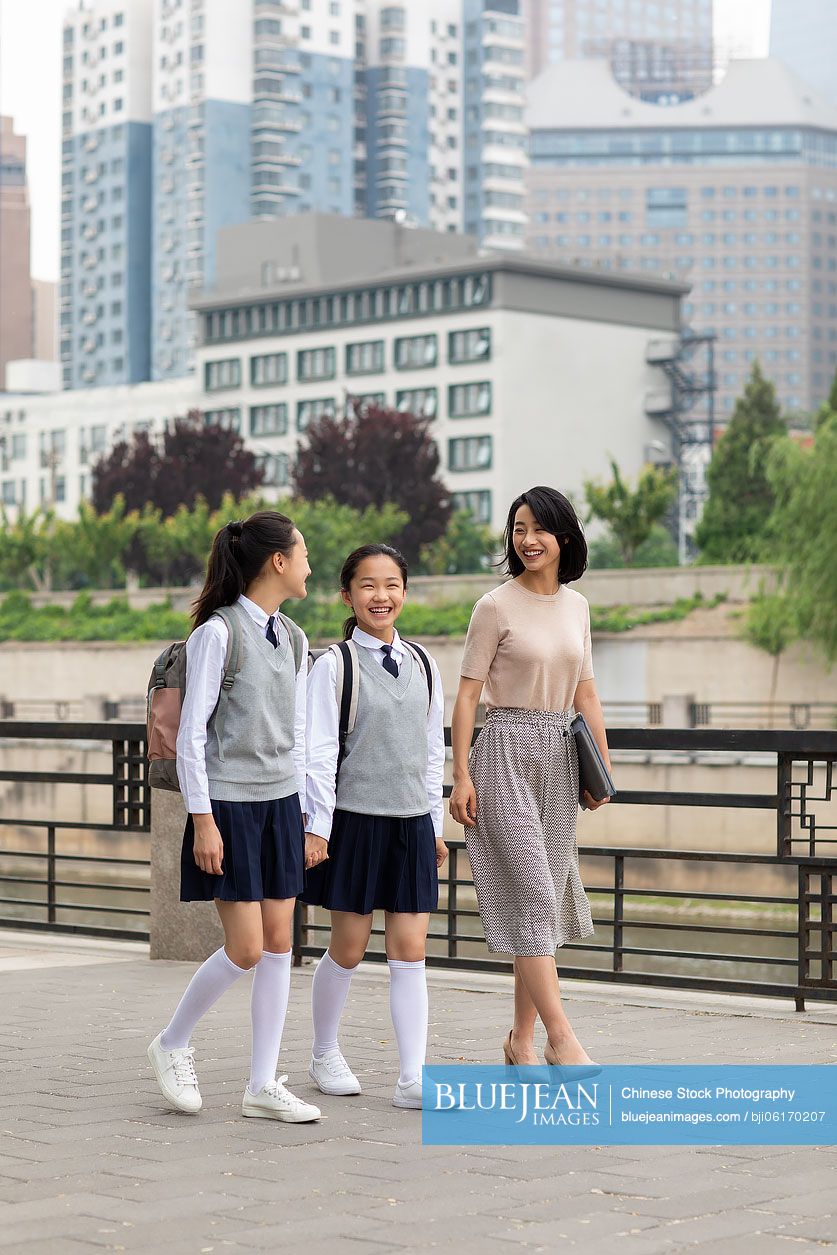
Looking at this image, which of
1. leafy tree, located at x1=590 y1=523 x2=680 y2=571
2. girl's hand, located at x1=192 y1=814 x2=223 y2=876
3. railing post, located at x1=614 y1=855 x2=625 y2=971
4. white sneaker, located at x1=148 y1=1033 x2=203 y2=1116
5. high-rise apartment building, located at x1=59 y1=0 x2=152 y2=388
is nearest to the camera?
girl's hand, located at x1=192 y1=814 x2=223 y2=876

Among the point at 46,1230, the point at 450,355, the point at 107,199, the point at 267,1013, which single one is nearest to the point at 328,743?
the point at 267,1013

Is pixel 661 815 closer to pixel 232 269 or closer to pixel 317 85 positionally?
pixel 232 269

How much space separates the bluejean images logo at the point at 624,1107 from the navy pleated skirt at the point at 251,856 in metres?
0.78

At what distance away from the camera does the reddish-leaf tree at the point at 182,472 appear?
3238 inches

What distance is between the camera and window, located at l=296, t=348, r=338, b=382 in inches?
3735

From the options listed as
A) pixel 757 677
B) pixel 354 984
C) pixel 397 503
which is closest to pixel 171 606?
pixel 397 503

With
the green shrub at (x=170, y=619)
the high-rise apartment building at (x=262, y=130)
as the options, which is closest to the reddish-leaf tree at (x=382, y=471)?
the green shrub at (x=170, y=619)

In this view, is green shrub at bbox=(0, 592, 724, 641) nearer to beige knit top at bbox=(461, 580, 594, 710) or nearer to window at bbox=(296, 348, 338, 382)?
window at bbox=(296, 348, 338, 382)

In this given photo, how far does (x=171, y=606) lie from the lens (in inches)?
2643

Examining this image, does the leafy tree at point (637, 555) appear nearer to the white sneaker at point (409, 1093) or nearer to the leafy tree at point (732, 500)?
the leafy tree at point (732, 500)

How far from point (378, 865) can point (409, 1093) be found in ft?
2.31

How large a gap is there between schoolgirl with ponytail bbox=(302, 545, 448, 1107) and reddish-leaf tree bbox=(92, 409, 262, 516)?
75652 millimetres

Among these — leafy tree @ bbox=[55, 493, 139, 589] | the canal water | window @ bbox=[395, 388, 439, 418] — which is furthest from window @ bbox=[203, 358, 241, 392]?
the canal water

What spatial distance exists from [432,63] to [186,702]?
149638mm
